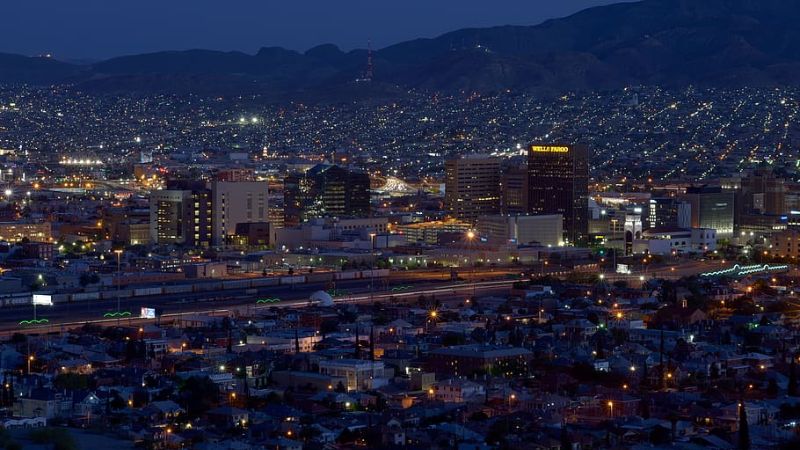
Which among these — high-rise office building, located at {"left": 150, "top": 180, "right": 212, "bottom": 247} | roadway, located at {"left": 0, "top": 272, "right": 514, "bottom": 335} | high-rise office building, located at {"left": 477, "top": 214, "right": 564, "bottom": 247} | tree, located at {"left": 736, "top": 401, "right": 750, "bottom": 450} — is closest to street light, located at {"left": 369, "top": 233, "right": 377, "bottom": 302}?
roadway, located at {"left": 0, "top": 272, "right": 514, "bottom": 335}

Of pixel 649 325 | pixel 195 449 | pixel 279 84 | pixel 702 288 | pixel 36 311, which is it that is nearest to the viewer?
pixel 195 449

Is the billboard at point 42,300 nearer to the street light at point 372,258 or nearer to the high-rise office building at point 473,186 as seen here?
the street light at point 372,258

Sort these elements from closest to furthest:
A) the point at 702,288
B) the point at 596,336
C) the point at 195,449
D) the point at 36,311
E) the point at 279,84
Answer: the point at 195,449 → the point at 596,336 → the point at 36,311 → the point at 702,288 → the point at 279,84

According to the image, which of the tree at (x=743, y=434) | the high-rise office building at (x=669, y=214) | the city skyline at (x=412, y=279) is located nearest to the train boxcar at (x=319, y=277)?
the city skyline at (x=412, y=279)

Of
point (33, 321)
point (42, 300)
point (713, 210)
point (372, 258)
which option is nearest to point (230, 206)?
point (372, 258)

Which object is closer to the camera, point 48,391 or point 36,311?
point 48,391

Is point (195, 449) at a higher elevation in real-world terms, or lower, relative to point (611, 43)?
lower

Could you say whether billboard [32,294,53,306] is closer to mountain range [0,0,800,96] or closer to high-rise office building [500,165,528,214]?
high-rise office building [500,165,528,214]

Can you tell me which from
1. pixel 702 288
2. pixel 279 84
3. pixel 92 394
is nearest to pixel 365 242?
pixel 702 288

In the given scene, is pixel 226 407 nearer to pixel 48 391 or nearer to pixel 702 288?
pixel 48 391
